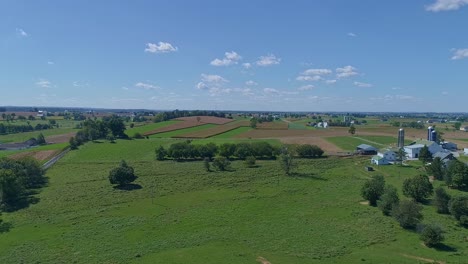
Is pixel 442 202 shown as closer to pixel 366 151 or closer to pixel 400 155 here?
pixel 400 155

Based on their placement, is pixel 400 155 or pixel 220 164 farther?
pixel 400 155

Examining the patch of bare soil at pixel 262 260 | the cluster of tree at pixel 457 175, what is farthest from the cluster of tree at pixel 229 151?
the patch of bare soil at pixel 262 260

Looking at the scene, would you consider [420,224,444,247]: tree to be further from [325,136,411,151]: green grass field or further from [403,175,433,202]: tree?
[325,136,411,151]: green grass field

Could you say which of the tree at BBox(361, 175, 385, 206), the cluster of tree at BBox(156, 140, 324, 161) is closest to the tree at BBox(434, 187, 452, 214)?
the tree at BBox(361, 175, 385, 206)

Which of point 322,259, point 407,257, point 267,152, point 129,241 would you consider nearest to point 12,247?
point 129,241

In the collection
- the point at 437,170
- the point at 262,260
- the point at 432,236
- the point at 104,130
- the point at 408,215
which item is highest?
the point at 104,130

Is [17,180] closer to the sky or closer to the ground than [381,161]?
closer to the sky

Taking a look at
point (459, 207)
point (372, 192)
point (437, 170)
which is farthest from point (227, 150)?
point (459, 207)
